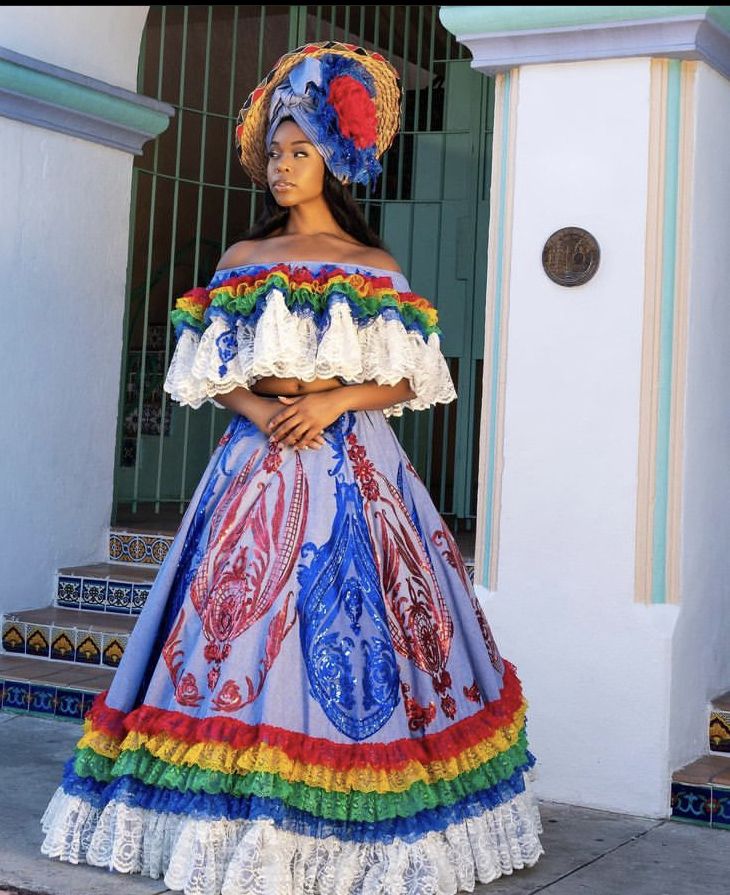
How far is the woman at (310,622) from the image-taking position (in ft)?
8.62

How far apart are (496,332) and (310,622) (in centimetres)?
152

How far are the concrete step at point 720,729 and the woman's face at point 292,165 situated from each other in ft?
6.80

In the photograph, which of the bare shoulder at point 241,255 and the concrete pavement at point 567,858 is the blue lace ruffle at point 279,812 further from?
the bare shoulder at point 241,255

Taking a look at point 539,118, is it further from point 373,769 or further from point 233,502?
point 373,769

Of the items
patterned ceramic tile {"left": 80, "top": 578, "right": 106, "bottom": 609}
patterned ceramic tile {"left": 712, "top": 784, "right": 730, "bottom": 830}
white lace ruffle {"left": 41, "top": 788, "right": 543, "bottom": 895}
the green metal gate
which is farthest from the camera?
the green metal gate

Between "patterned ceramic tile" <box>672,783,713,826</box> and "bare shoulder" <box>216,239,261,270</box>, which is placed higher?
"bare shoulder" <box>216,239,261,270</box>

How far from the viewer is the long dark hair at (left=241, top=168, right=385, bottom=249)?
10.1ft

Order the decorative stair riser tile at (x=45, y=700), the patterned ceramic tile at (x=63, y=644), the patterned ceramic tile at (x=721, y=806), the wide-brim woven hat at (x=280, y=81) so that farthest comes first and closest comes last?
the patterned ceramic tile at (x=63, y=644)
the decorative stair riser tile at (x=45, y=700)
the patterned ceramic tile at (x=721, y=806)
the wide-brim woven hat at (x=280, y=81)

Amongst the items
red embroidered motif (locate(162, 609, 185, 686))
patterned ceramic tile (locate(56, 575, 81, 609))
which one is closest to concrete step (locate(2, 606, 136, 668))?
patterned ceramic tile (locate(56, 575, 81, 609))

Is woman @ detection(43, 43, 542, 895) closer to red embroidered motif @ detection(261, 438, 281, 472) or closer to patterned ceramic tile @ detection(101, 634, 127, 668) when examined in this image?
red embroidered motif @ detection(261, 438, 281, 472)

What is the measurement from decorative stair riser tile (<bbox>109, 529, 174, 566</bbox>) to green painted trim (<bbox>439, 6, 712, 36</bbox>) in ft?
8.83

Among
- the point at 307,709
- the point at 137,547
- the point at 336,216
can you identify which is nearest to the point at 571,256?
the point at 336,216

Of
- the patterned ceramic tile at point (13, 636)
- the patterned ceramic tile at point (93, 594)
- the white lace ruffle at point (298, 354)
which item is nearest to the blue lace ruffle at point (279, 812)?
the white lace ruffle at point (298, 354)

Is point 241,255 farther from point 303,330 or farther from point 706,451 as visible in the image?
point 706,451
